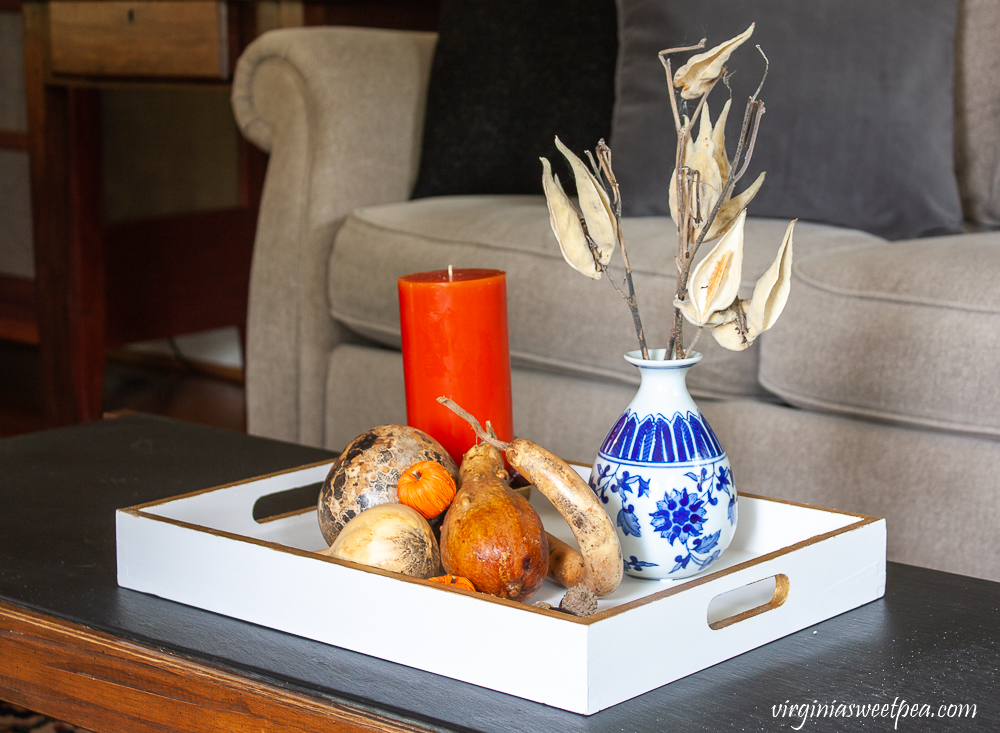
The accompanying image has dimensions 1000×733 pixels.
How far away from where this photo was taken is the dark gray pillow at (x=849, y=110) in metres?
1.47

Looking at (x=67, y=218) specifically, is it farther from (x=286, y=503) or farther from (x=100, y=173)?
(x=286, y=503)

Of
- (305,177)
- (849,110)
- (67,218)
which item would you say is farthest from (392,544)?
(67,218)

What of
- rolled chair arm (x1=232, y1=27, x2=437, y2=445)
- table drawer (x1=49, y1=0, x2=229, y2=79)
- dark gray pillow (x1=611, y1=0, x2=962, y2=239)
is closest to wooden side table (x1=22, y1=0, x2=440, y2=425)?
table drawer (x1=49, y1=0, x2=229, y2=79)

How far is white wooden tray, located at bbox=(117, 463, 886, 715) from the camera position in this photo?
51 cm

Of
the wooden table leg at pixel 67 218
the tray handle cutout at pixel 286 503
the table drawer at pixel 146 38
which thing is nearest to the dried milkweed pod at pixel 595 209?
the tray handle cutout at pixel 286 503

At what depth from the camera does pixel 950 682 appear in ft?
1.75

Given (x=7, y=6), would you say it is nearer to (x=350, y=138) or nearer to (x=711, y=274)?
(x=350, y=138)

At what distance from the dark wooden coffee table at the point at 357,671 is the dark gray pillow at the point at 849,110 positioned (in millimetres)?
876

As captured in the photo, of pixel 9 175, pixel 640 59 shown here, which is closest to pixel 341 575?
pixel 640 59

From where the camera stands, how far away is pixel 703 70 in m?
0.61

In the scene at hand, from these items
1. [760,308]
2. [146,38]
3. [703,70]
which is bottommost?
[760,308]

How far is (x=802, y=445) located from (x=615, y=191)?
2.40 feet

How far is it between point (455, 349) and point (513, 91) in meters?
1.10

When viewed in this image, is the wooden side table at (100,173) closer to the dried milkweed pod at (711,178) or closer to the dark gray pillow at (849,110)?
the dark gray pillow at (849,110)
